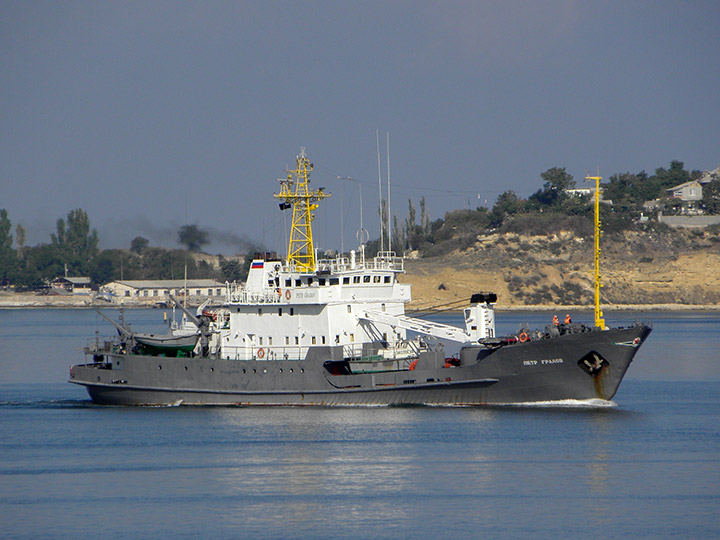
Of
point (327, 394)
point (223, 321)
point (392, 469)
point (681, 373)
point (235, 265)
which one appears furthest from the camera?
point (235, 265)

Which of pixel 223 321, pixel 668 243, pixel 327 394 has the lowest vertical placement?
pixel 327 394

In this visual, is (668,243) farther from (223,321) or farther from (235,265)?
(223,321)

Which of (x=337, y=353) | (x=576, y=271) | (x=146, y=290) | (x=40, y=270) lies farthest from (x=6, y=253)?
(x=337, y=353)

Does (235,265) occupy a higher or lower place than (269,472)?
higher

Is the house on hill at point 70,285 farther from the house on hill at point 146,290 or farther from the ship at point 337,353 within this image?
the ship at point 337,353

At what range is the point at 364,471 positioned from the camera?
2708 cm

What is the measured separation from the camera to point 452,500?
24.6m

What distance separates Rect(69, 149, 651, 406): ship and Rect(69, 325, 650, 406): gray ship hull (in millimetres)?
35

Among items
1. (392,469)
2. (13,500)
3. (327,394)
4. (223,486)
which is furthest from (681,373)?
(13,500)

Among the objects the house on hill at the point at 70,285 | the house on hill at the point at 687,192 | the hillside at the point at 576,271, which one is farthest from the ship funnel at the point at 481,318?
the house on hill at the point at 70,285

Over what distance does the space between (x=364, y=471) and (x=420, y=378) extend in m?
8.09

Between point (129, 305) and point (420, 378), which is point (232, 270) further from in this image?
point (420, 378)

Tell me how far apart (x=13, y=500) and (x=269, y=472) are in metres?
6.53

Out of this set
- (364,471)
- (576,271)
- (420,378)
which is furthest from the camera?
(576,271)
